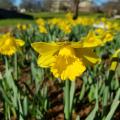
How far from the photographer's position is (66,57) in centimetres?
184

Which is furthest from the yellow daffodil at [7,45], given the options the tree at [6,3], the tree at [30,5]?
the tree at [30,5]

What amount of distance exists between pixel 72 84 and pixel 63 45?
0.50 m

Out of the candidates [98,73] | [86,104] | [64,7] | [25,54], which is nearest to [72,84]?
[86,104]

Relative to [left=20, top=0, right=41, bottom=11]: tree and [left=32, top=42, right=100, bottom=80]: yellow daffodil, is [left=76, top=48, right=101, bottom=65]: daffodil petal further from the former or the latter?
[left=20, top=0, right=41, bottom=11]: tree

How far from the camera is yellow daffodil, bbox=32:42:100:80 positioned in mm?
→ 1799

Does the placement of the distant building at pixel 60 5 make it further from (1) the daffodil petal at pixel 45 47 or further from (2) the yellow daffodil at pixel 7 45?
(1) the daffodil petal at pixel 45 47

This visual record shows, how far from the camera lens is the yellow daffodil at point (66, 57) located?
5.90ft

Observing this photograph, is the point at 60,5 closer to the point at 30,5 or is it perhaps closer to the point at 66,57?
the point at 30,5

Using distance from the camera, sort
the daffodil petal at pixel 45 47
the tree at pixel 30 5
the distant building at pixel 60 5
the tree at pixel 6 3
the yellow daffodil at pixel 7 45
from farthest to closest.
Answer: the tree at pixel 30 5 → the tree at pixel 6 3 → the distant building at pixel 60 5 → the yellow daffodil at pixel 7 45 → the daffodil petal at pixel 45 47

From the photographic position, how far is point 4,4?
76.1 metres

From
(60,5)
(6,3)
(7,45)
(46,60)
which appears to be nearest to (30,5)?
(6,3)

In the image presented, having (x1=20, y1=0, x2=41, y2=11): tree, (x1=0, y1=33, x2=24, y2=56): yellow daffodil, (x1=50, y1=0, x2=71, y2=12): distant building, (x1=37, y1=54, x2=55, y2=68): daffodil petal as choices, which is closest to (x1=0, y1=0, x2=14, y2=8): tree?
(x1=20, y1=0, x2=41, y2=11): tree

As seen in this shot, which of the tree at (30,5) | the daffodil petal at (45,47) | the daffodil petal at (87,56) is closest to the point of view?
the daffodil petal at (45,47)

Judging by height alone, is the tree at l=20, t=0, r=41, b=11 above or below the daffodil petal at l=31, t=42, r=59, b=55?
below
